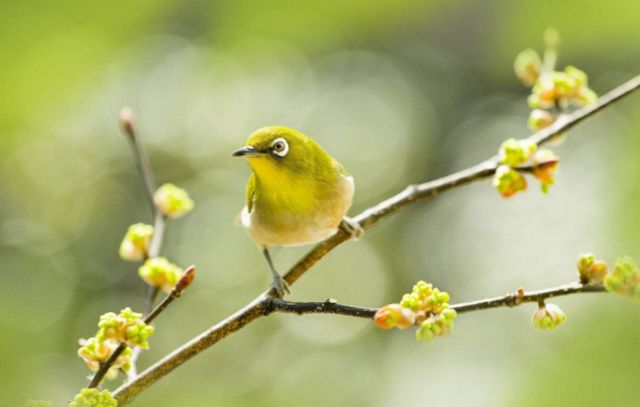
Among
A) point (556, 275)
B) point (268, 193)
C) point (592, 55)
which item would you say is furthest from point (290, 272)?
point (592, 55)

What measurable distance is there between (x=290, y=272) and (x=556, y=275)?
11.1ft

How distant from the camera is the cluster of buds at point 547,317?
92 centimetres

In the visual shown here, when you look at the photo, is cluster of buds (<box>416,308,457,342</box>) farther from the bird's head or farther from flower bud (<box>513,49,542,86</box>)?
flower bud (<box>513,49,542,86</box>)

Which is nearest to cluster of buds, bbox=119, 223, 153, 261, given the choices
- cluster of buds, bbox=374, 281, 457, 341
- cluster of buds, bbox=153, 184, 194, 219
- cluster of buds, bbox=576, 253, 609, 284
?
cluster of buds, bbox=153, 184, 194, 219

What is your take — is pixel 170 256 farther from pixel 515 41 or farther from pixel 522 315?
pixel 515 41

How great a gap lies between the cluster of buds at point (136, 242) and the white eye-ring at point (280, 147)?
307 millimetres

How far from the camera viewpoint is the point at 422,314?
853 mm

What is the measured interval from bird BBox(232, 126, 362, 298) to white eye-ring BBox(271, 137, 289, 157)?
11 mm

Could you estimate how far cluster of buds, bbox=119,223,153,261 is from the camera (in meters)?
1.31

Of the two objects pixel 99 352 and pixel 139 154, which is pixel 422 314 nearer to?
pixel 99 352

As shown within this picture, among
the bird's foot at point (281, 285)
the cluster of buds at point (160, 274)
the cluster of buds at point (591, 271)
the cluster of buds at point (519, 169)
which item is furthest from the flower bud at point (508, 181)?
the cluster of buds at point (160, 274)

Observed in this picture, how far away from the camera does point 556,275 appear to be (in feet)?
14.1

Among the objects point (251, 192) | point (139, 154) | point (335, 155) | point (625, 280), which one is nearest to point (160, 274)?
point (139, 154)

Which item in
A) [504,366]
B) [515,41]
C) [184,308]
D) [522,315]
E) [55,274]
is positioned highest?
[515,41]
